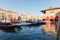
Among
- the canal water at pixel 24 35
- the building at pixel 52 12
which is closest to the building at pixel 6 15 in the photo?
the building at pixel 52 12

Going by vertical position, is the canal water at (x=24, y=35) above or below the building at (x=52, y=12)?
below

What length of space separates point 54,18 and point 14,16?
977 inches

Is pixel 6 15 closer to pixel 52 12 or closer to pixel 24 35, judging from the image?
pixel 52 12

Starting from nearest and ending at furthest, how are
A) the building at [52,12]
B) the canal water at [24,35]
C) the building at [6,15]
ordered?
the canal water at [24,35]
the building at [52,12]
the building at [6,15]

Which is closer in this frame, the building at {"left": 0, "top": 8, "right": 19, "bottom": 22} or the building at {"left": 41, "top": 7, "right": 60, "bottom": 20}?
the building at {"left": 41, "top": 7, "right": 60, "bottom": 20}

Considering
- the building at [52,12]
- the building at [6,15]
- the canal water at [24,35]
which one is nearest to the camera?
the canal water at [24,35]

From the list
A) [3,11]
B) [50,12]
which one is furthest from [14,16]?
[50,12]

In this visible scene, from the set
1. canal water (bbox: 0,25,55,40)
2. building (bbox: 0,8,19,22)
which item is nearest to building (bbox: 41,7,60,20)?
building (bbox: 0,8,19,22)

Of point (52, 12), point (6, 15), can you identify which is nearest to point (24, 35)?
point (52, 12)

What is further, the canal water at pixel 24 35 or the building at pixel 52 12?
the building at pixel 52 12

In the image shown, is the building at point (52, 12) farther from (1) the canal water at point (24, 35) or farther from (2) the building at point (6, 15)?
(1) the canal water at point (24, 35)

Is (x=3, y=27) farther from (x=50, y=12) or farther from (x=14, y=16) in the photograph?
(x=14, y=16)

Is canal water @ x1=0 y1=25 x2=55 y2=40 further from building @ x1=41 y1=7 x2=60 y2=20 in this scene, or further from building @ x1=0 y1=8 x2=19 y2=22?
building @ x1=0 y1=8 x2=19 y2=22

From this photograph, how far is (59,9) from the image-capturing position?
43.3 m
